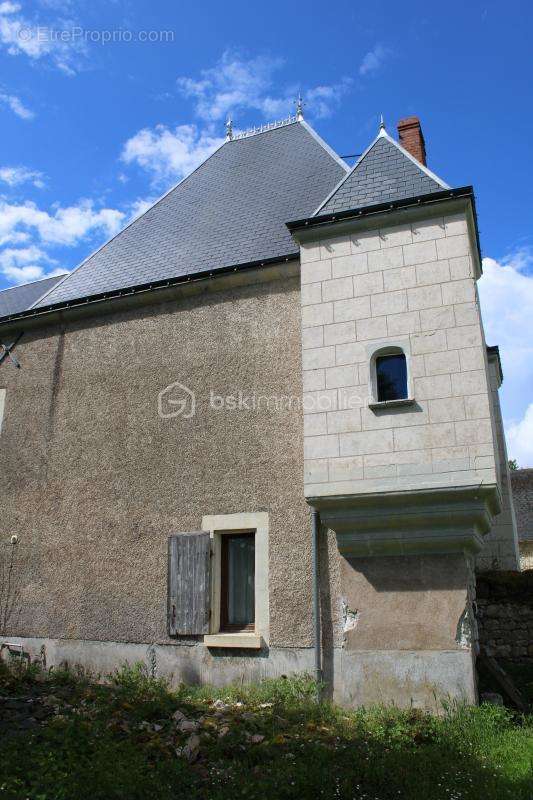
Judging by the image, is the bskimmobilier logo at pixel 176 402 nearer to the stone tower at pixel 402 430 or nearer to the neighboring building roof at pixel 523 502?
the stone tower at pixel 402 430

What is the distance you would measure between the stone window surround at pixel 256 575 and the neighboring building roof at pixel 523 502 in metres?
17.5

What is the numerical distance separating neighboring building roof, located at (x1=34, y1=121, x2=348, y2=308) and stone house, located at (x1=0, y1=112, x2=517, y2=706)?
7 centimetres

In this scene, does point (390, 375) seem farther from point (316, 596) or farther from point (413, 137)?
point (413, 137)

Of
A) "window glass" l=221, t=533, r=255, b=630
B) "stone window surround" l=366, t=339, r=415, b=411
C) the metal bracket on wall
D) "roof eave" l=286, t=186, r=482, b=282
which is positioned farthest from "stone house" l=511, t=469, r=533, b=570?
the metal bracket on wall

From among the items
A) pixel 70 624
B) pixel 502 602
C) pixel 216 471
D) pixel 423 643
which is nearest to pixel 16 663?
pixel 70 624

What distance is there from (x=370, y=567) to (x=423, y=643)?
38.4 inches

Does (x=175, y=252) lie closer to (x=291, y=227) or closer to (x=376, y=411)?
(x=291, y=227)

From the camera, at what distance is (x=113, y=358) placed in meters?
10.2

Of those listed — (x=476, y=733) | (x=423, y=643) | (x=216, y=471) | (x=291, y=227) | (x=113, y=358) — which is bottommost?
(x=476, y=733)

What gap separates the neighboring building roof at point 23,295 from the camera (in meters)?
12.8

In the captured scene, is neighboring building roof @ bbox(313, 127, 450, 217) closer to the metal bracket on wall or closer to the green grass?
the metal bracket on wall

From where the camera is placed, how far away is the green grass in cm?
468

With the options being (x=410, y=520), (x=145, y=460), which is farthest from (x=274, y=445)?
(x=410, y=520)

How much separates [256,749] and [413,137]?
904 centimetres
